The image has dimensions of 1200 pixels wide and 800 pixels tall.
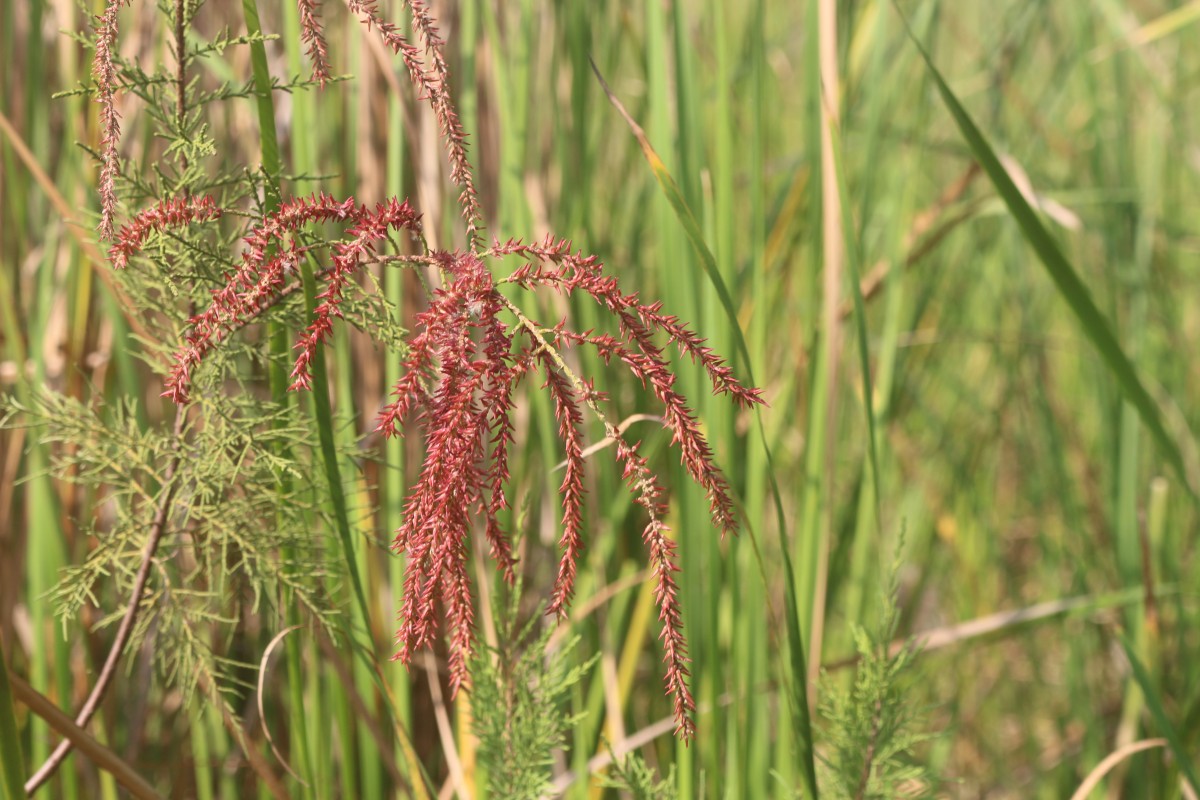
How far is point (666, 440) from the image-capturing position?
50.6 inches

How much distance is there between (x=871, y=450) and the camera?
2.57 ft

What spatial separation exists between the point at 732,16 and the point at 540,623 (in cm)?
141

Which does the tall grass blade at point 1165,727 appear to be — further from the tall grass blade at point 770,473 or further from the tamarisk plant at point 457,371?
the tamarisk plant at point 457,371

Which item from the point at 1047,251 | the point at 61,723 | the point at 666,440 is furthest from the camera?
the point at 666,440

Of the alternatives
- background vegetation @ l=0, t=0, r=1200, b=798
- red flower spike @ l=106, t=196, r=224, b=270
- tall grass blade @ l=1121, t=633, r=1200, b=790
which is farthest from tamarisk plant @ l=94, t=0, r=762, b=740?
tall grass blade @ l=1121, t=633, r=1200, b=790

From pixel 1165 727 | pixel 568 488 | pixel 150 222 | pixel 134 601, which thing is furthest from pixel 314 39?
pixel 1165 727

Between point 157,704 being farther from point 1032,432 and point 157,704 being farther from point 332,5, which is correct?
point 1032,432

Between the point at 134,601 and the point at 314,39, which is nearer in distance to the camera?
the point at 314,39

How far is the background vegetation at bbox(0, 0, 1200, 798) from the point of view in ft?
2.72

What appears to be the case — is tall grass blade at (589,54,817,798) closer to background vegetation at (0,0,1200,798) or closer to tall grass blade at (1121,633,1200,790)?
background vegetation at (0,0,1200,798)

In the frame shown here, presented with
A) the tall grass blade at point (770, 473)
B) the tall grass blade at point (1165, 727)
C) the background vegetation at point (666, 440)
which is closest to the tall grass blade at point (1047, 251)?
the background vegetation at point (666, 440)

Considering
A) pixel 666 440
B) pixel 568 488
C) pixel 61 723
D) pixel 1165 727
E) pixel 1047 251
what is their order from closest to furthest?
pixel 568 488 → pixel 61 723 → pixel 1047 251 → pixel 1165 727 → pixel 666 440

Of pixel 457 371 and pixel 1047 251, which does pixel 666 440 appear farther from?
pixel 457 371

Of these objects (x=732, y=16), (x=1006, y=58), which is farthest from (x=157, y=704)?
(x=732, y=16)
